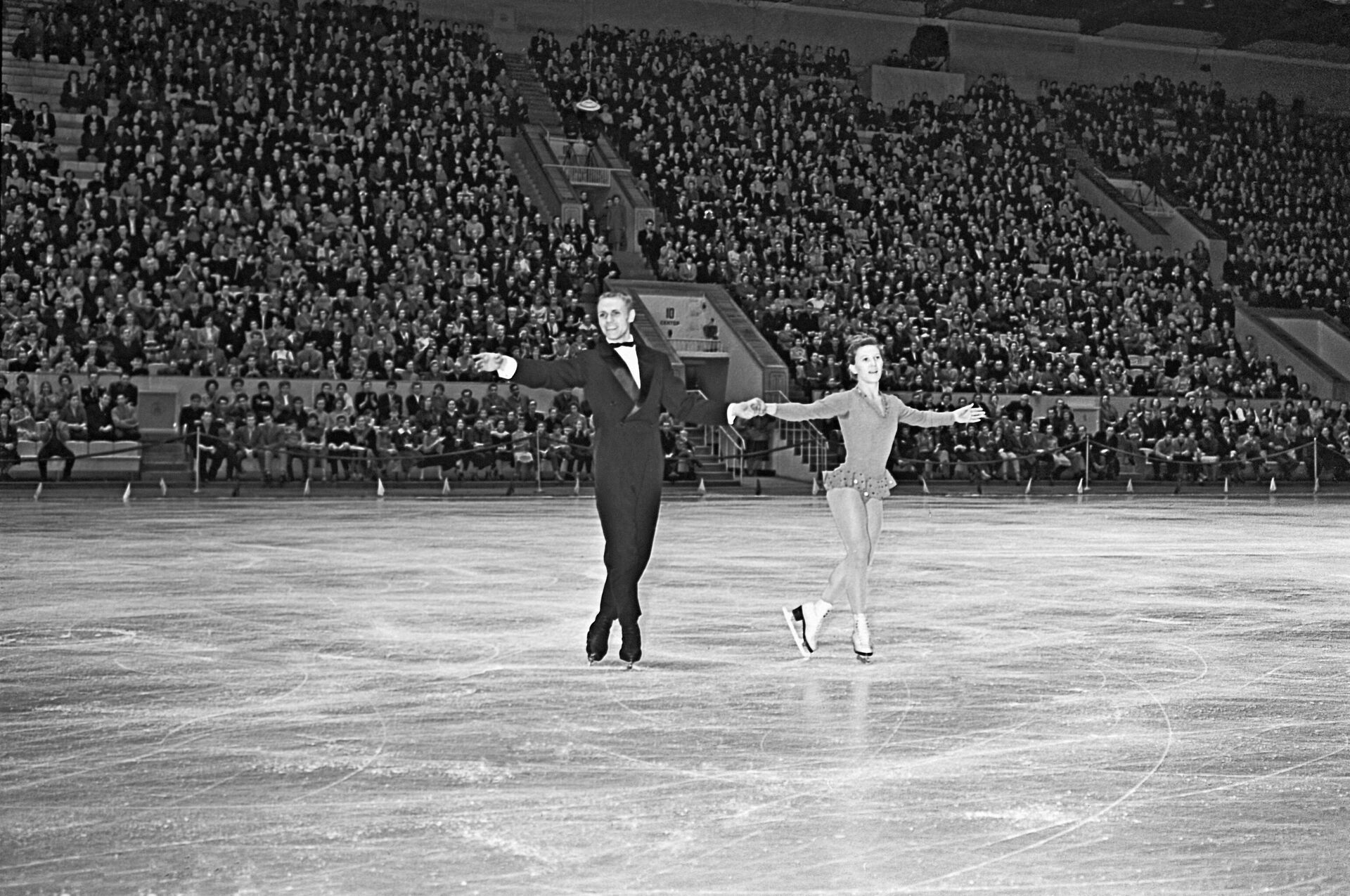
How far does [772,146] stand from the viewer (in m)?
36.6

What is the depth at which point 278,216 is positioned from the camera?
90.9 ft

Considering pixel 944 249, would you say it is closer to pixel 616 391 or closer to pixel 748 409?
pixel 748 409

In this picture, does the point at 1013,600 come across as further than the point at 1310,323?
No

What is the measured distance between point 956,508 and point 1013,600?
38.6 feet

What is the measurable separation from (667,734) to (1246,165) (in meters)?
42.8

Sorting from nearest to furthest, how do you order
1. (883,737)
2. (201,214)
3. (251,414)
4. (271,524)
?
(883,737) → (271,524) → (251,414) → (201,214)

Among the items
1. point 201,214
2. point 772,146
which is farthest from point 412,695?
point 772,146

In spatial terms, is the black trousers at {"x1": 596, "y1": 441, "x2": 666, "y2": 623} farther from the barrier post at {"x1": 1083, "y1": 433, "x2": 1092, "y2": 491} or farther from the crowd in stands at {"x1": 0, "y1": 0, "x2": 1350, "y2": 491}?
the barrier post at {"x1": 1083, "y1": 433, "x2": 1092, "y2": 491}

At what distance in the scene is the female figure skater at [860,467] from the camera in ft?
24.8

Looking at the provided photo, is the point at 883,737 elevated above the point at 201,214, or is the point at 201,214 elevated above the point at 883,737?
the point at 201,214

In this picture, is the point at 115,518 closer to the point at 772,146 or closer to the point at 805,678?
the point at 805,678

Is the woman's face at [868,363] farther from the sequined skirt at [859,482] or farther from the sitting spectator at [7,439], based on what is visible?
the sitting spectator at [7,439]

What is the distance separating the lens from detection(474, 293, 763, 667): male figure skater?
717 centimetres

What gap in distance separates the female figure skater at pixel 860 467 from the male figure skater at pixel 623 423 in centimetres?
54
